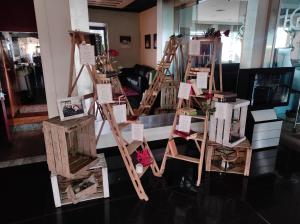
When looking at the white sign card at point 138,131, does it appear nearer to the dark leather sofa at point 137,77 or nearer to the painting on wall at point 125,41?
the dark leather sofa at point 137,77

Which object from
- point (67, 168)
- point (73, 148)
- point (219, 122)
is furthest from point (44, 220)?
point (219, 122)

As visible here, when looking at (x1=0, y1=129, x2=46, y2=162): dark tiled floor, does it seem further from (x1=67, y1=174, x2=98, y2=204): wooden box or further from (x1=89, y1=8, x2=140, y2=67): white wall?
(x1=89, y1=8, x2=140, y2=67): white wall

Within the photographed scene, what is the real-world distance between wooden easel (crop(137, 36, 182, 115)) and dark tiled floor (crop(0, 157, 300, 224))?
902mm

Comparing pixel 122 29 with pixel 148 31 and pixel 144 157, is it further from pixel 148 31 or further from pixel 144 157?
pixel 144 157

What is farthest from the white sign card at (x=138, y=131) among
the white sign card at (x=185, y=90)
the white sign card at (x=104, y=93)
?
the white sign card at (x=185, y=90)

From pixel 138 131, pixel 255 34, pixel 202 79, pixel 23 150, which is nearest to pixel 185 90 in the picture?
pixel 202 79

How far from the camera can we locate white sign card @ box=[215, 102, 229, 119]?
6.89 feet

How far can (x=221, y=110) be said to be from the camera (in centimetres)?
212

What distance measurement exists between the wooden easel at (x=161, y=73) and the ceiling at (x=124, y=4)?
22.4 inches

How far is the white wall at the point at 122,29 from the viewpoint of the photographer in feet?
8.60

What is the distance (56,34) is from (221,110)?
1.83 meters

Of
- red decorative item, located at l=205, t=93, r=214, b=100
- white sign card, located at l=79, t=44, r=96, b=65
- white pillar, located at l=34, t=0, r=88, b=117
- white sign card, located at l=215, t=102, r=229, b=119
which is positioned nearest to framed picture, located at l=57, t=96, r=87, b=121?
white sign card, located at l=79, t=44, r=96, b=65

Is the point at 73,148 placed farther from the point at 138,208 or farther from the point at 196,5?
the point at 196,5

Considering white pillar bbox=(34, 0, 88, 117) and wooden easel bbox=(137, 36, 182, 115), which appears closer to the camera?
white pillar bbox=(34, 0, 88, 117)
